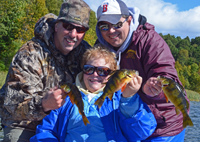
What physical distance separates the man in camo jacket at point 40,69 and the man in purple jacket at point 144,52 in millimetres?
579

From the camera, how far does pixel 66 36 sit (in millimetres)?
4281

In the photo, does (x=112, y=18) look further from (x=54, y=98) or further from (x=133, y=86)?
(x=54, y=98)

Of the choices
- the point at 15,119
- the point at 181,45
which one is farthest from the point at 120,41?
the point at 181,45

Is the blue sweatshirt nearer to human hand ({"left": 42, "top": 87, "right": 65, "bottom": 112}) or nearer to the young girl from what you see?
the young girl

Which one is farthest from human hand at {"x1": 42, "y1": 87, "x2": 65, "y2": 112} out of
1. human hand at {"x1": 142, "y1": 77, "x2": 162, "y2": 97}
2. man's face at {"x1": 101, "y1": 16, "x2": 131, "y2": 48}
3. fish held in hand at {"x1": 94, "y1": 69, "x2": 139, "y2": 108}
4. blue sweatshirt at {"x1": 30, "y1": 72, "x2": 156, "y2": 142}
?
man's face at {"x1": 101, "y1": 16, "x2": 131, "y2": 48}

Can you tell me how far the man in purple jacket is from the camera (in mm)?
3592

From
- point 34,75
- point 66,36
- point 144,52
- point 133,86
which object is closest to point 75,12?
point 66,36

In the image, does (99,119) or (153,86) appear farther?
(99,119)

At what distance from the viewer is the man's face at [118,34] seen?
13.7 feet

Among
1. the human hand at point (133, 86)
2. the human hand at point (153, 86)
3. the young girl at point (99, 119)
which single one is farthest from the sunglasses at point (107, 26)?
the human hand at point (133, 86)

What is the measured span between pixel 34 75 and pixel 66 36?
0.95 meters

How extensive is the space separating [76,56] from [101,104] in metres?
1.71

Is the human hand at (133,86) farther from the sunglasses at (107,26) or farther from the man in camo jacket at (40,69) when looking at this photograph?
the sunglasses at (107,26)

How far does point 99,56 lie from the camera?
3.89 m
